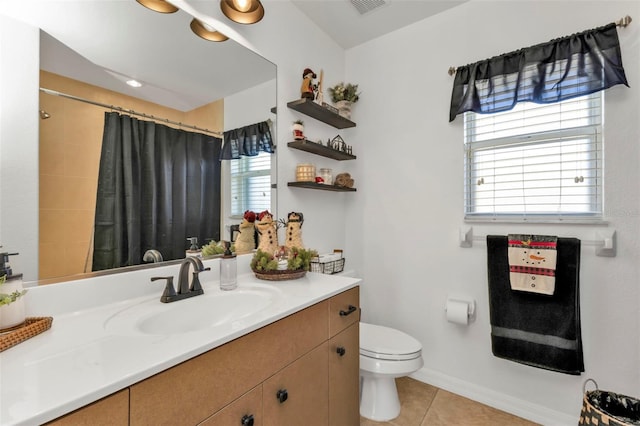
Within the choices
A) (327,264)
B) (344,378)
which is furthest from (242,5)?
(344,378)

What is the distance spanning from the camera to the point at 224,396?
0.78 metres

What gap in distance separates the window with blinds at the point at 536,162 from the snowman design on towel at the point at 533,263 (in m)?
0.17

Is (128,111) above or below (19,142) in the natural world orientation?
above

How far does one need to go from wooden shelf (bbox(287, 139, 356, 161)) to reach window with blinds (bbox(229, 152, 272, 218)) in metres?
0.22

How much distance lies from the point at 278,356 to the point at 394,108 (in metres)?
1.99

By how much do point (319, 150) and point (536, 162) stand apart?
137 cm

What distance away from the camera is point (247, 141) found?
1.66m

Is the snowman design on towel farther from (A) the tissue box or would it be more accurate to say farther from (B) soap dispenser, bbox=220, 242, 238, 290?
(B) soap dispenser, bbox=220, 242, 238, 290

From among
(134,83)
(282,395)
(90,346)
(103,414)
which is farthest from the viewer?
(134,83)

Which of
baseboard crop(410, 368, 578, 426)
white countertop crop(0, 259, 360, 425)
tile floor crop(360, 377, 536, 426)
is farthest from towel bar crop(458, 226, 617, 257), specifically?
white countertop crop(0, 259, 360, 425)

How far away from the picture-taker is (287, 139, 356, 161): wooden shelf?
1.89 m

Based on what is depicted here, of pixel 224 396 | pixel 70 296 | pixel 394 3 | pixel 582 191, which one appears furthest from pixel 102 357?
pixel 394 3

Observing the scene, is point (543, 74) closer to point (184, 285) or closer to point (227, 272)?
point (227, 272)

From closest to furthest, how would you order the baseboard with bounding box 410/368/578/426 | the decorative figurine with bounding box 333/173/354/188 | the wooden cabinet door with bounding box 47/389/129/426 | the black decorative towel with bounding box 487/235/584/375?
1. the wooden cabinet door with bounding box 47/389/129/426
2. the black decorative towel with bounding box 487/235/584/375
3. the baseboard with bounding box 410/368/578/426
4. the decorative figurine with bounding box 333/173/354/188
